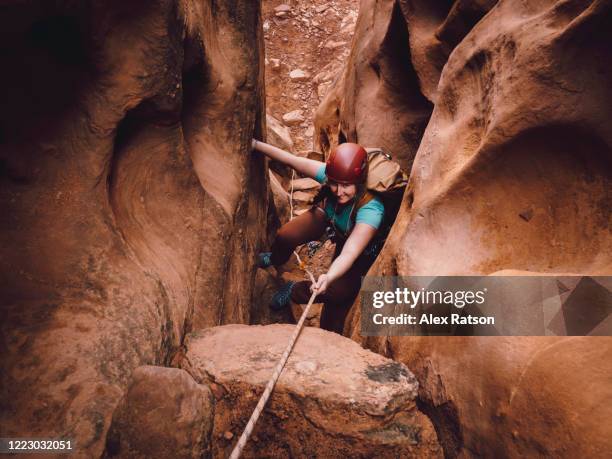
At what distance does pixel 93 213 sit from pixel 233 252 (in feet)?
5.04

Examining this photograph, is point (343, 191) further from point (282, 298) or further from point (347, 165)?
point (282, 298)

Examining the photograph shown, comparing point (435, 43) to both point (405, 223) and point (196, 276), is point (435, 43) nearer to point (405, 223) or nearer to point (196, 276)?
point (405, 223)

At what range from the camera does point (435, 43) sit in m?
4.20

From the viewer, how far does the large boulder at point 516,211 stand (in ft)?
5.55

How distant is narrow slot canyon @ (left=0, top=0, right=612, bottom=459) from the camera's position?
5.66ft

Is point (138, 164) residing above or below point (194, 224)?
above

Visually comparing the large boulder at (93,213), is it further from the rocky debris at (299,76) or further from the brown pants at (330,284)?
the rocky debris at (299,76)

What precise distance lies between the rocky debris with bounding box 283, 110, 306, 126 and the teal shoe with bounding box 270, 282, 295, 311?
724 cm

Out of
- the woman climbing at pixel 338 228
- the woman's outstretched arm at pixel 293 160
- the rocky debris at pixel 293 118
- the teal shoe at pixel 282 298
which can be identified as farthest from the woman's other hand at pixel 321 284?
the rocky debris at pixel 293 118

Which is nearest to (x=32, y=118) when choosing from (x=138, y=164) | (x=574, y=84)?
(x=138, y=164)

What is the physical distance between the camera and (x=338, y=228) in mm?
4012

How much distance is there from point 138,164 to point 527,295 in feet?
8.43

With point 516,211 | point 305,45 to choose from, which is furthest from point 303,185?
point 305,45

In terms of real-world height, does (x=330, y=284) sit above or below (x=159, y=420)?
above
